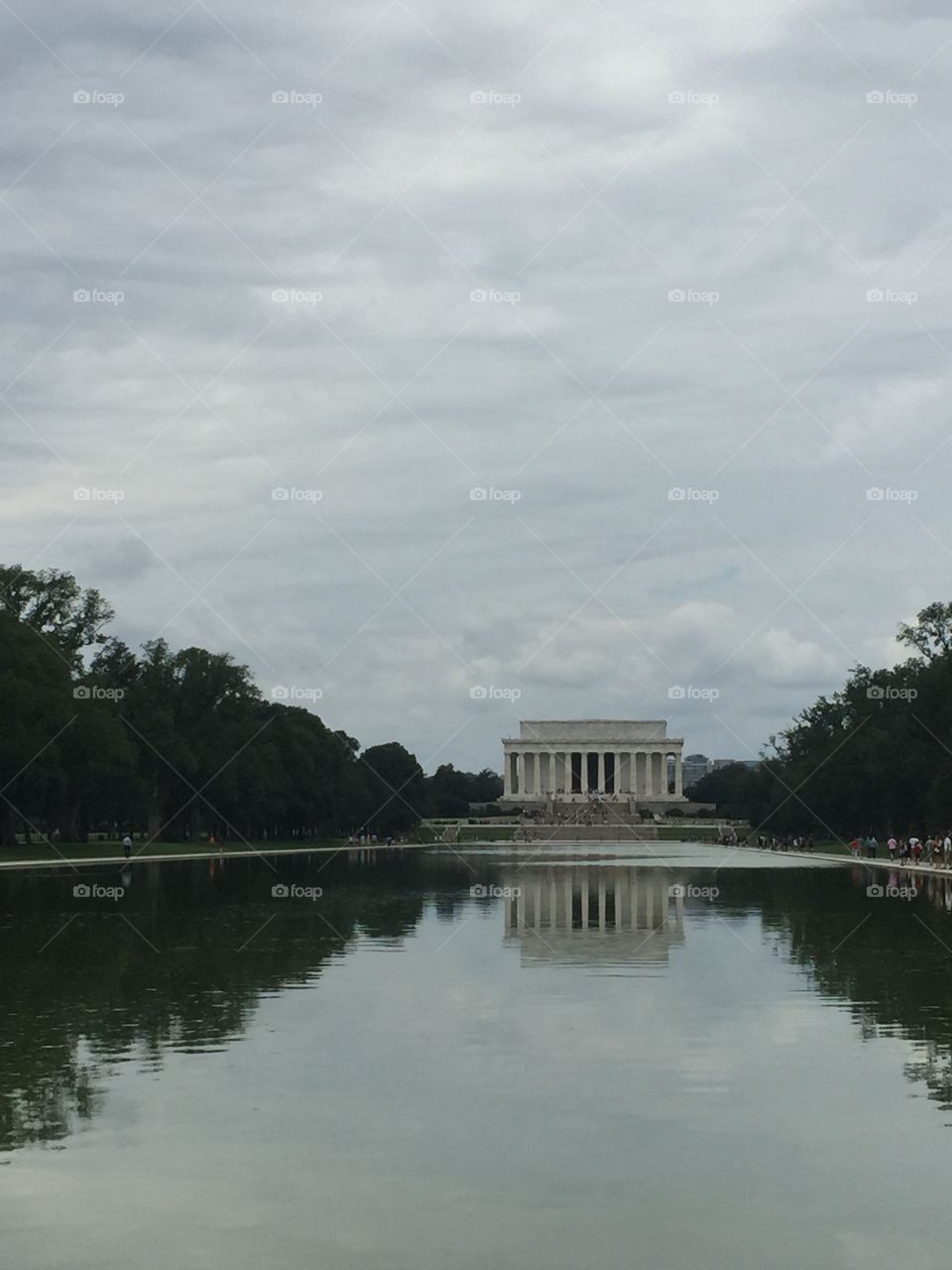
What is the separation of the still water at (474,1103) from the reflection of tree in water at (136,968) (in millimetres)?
91

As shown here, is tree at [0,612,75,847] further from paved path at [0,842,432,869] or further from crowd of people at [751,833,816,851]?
crowd of people at [751,833,816,851]

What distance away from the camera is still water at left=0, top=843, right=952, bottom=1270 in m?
10.7

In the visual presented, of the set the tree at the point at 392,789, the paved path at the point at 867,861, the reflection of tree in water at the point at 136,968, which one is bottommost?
the paved path at the point at 867,861

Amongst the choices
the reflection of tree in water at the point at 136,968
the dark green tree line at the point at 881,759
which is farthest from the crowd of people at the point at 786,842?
the reflection of tree in water at the point at 136,968

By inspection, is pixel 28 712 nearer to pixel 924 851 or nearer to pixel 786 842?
pixel 924 851

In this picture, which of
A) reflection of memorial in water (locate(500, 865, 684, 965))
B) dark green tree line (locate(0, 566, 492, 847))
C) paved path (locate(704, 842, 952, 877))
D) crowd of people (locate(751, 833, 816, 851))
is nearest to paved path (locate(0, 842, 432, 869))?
dark green tree line (locate(0, 566, 492, 847))

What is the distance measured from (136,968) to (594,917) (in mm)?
15803

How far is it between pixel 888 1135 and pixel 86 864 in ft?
215

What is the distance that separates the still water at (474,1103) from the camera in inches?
423

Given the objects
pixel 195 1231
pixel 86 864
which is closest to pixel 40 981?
pixel 195 1231

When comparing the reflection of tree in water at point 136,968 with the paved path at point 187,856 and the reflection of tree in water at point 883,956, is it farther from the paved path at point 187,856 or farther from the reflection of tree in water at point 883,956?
the paved path at point 187,856

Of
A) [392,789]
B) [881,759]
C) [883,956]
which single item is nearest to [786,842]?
[881,759]

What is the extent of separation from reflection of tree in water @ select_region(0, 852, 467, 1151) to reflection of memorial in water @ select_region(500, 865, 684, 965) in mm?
3020

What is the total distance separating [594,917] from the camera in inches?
1577
